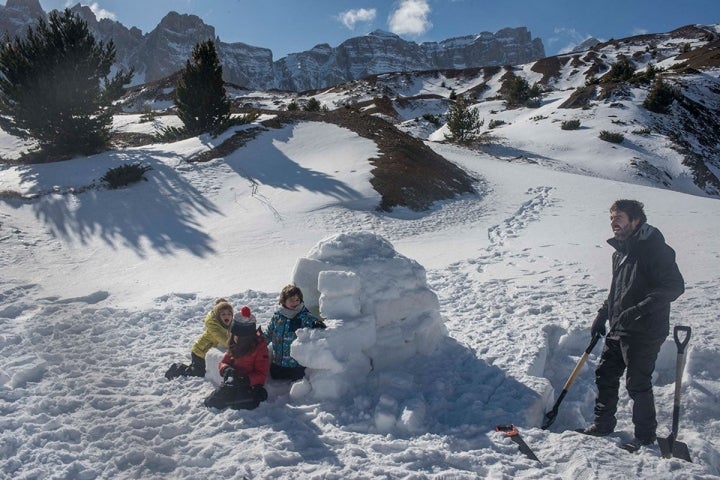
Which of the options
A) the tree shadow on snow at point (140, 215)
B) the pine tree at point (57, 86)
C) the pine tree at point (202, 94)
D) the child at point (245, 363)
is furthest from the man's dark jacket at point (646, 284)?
the pine tree at point (57, 86)

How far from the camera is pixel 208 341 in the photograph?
208 inches

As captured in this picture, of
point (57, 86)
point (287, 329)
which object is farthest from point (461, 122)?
point (287, 329)

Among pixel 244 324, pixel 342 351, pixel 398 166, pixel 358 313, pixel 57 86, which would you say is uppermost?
pixel 57 86

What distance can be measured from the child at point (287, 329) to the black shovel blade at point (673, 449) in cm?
333

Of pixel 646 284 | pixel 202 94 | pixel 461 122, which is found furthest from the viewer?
pixel 461 122

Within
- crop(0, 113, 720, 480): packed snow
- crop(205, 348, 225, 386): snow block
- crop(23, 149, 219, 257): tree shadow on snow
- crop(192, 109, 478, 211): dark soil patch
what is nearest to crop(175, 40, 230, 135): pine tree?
crop(192, 109, 478, 211): dark soil patch

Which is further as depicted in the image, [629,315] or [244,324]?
[244,324]

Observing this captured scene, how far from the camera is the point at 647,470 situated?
3352 millimetres

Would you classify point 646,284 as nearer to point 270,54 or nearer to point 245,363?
point 245,363

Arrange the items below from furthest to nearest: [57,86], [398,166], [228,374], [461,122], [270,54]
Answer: [270,54] < [461,122] < [57,86] < [398,166] < [228,374]

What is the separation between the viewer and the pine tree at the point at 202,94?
63.3 feet

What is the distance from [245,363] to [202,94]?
17.6 m

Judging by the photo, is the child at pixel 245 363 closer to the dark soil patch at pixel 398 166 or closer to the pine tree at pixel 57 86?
the dark soil patch at pixel 398 166

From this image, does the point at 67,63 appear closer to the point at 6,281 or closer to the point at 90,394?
the point at 6,281
